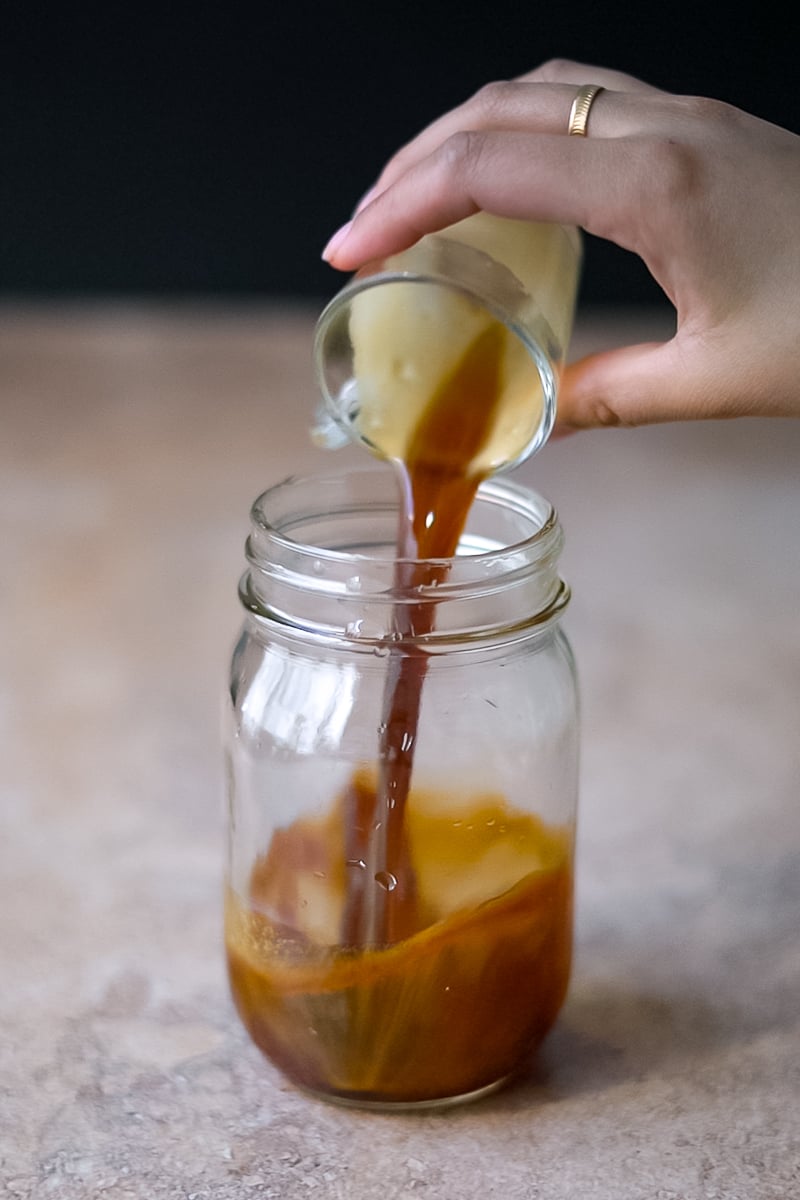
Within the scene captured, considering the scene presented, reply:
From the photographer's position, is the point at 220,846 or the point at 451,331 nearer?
the point at 451,331

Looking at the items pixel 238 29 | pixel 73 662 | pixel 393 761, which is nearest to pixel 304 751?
pixel 393 761

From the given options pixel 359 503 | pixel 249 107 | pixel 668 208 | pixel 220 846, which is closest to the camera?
pixel 668 208

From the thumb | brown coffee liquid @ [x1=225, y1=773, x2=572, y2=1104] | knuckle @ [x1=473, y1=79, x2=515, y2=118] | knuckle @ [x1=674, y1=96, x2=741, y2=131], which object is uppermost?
knuckle @ [x1=674, y1=96, x2=741, y2=131]

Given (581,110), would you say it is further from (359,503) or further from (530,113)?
(359,503)

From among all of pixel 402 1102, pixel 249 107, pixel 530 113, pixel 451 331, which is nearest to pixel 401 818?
pixel 402 1102

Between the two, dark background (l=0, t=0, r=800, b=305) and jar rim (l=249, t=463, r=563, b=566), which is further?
dark background (l=0, t=0, r=800, b=305)

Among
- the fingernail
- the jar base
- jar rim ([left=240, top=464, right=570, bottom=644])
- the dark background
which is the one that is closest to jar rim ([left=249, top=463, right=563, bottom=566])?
jar rim ([left=240, top=464, right=570, bottom=644])

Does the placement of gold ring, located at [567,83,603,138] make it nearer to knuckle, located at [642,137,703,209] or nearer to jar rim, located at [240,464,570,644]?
knuckle, located at [642,137,703,209]
